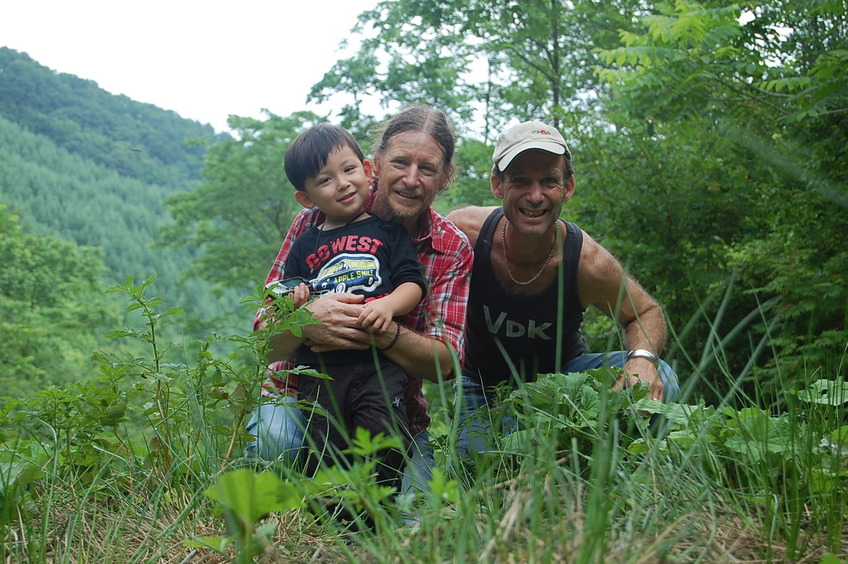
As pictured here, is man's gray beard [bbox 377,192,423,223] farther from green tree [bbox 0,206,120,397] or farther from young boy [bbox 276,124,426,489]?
green tree [bbox 0,206,120,397]

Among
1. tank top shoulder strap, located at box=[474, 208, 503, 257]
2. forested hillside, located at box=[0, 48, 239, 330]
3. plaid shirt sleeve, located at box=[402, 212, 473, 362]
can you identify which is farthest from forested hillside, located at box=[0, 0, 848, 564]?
forested hillside, located at box=[0, 48, 239, 330]

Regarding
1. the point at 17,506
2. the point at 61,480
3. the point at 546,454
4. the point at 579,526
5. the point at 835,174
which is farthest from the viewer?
the point at 835,174

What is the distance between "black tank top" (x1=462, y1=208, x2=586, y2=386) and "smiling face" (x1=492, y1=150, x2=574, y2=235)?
0.61 ft

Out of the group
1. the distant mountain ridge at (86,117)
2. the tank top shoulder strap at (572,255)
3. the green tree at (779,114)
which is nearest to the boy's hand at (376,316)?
the tank top shoulder strap at (572,255)

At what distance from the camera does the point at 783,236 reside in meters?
6.30

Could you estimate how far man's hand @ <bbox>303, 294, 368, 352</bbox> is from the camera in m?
2.59

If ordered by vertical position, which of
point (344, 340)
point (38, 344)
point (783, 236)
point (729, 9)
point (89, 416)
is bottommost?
point (38, 344)

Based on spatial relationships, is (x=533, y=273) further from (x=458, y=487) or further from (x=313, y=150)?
(x=458, y=487)

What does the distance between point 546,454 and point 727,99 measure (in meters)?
5.83

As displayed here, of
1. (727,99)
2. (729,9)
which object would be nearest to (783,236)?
(727,99)

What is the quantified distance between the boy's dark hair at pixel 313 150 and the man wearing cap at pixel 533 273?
29.1 inches

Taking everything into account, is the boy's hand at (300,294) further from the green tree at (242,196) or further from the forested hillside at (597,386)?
the green tree at (242,196)

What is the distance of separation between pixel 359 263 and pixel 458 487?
5.05 ft

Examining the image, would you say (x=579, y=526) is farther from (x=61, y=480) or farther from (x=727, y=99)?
(x=727, y=99)
